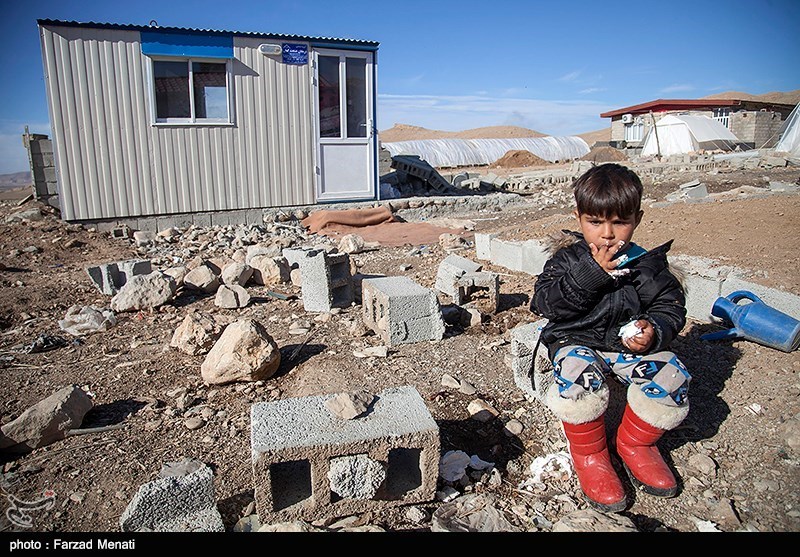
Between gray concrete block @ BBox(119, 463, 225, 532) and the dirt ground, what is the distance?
0.19 meters

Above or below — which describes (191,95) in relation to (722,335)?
above

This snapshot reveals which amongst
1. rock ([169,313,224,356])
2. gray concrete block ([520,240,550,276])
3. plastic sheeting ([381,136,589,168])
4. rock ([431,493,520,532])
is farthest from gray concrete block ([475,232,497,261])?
plastic sheeting ([381,136,589,168])

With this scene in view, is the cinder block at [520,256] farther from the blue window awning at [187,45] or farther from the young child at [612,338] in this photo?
the blue window awning at [187,45]

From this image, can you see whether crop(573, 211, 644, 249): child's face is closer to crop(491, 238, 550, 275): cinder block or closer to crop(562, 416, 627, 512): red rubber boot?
crop(562, 416, 627, 512): red rubber boot

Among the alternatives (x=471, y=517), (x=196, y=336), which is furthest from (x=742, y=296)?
(x=196, y=336)

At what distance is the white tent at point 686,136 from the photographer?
2723cm

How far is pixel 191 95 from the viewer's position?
1038 centimetres

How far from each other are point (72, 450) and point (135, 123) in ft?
28.4

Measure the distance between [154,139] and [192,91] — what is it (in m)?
1.20

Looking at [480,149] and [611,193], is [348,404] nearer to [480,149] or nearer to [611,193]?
[611,193]

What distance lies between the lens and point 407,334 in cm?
438

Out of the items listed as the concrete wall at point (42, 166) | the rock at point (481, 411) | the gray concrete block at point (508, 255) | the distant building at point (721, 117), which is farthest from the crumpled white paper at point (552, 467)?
the distant building at point (721, 117)
